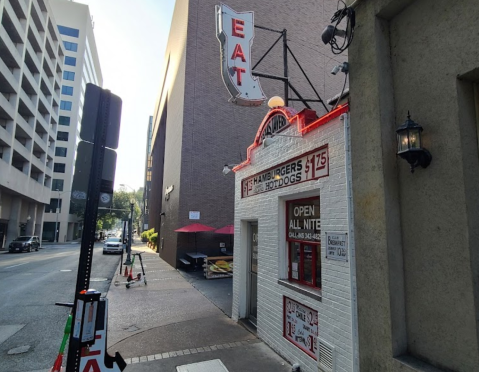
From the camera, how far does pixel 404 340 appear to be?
2.94m

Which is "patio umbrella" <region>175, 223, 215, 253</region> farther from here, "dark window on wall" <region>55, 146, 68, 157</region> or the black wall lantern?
"dark window on wall" <region>55, 146, 68, 157</region>

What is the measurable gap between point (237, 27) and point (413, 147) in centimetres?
572

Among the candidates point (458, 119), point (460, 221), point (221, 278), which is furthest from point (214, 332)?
point (221, 278)

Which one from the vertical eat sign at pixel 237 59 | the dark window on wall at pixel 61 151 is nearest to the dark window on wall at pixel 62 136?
the dark window on wall at pixel 61 151

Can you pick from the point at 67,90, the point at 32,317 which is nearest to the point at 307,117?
the point at 32,317

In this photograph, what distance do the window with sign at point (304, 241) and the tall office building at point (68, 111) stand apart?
53.5m

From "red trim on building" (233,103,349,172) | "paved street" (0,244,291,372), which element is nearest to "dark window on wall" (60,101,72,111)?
"paved street" (0,244,291,372)

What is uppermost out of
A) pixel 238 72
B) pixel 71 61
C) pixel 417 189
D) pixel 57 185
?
pixel 71 61

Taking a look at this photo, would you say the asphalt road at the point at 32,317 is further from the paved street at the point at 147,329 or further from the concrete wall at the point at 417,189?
the concrete wall at the point at 417,189

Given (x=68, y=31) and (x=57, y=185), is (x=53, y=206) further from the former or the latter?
(x=68, y=31)

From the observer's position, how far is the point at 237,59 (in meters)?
6.75

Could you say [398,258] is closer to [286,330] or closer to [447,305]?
[447,305]

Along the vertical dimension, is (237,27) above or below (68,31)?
below

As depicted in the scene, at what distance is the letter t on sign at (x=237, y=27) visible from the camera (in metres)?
6.99
